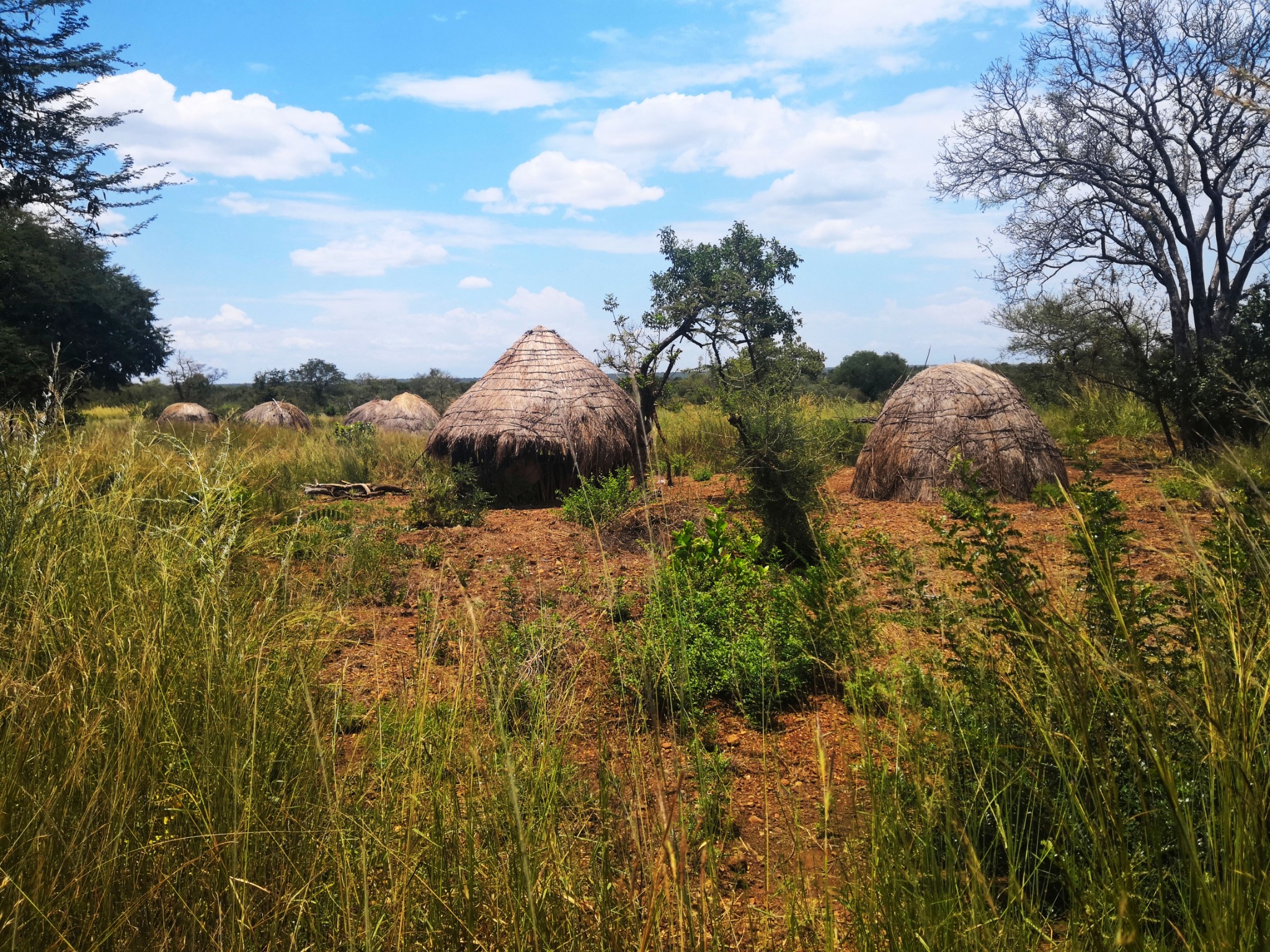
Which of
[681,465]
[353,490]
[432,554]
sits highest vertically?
[681,465]

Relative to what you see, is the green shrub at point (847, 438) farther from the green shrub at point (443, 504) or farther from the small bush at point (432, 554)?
the small bush at point (432, 554)

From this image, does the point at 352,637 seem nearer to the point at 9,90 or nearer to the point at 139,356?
the point at 9,90

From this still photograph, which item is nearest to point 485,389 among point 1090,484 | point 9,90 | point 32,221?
point 1090,484

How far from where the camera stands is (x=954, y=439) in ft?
26.5

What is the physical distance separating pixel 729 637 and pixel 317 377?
43929 mm

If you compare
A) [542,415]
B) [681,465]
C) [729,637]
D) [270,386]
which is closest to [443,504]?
[542,415]

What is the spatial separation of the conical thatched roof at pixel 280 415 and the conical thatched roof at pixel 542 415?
1103 centimetres

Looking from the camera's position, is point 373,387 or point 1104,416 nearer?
point 1104,416

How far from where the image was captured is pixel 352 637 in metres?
4.12

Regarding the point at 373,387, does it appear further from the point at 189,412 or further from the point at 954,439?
the point at 954,439

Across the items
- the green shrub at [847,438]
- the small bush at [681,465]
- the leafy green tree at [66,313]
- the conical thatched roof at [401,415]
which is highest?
the leafy green tree at [66,313]

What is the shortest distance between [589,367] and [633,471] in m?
1.36

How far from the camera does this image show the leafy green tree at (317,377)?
4244 centimetres

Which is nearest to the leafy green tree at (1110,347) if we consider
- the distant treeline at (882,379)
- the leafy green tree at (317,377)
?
the distant treeline at (882,379)
